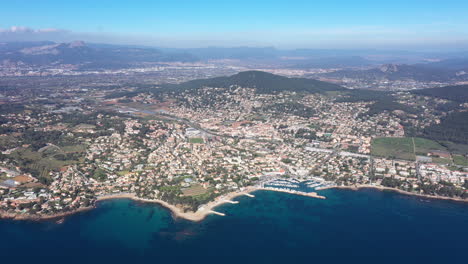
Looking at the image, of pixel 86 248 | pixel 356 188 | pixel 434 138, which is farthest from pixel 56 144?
pixel 434 138

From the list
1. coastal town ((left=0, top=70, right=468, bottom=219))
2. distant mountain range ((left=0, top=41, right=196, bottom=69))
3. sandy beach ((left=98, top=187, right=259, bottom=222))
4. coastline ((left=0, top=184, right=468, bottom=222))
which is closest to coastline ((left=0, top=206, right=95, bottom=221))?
coastline ((left=0, top=184, right=468, bottom=222))

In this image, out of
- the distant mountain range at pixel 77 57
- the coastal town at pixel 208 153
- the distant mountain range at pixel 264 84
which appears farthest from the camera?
the distant mountain range at pixel 77 57

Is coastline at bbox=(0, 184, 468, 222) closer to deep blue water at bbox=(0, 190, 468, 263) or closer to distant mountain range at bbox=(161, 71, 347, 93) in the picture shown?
deep blue water at bbox=(0, 190, 468, 263)

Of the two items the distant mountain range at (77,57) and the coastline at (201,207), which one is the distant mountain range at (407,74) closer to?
the coastline at (201,207)

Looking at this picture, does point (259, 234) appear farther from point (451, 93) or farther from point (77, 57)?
point (77, 57)

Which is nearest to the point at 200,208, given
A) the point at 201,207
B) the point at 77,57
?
the point at 201,207

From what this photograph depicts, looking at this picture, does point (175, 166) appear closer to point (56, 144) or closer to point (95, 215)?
point (95, 215)

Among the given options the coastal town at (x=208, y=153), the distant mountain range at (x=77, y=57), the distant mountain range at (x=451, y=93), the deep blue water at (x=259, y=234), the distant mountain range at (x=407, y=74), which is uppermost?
the distant mountain range at (x=77, y=57)

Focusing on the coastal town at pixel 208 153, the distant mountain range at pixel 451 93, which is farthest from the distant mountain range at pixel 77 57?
the distant mountain range at pixel 451 93
